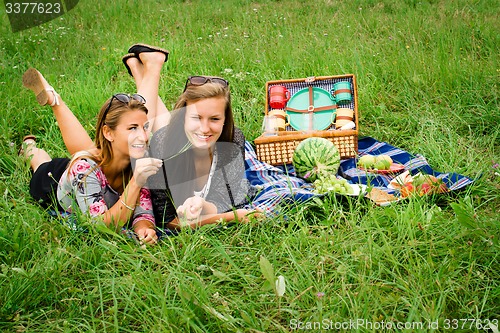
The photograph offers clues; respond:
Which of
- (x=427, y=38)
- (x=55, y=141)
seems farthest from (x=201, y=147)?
(x=427, y=38)

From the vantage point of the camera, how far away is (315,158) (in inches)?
178

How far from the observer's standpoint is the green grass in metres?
2.67

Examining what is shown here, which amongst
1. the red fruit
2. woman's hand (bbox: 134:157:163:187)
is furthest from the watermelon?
Result: woman's hand (bbox: 134:157:163:187)

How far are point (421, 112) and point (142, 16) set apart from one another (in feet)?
13.8

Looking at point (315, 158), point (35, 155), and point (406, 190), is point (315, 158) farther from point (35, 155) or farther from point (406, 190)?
point (35, 155)

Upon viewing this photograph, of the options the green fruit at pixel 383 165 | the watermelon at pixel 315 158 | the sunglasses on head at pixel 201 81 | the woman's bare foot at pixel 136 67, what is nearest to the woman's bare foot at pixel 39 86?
the woman's bare foot at pixel 136 67

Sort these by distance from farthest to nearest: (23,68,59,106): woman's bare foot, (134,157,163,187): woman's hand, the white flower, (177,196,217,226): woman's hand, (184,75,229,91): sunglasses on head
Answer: (23,68,59,106): woman's bare foot → (184,75,229,91): sunglasses on head → (177,196,217,226): woman's hand → (134,157,163,187): woman's hand → the white flower

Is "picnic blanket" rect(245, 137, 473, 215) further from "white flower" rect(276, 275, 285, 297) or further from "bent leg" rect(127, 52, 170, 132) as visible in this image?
"white flower" rect(276, 275, 285, 297)

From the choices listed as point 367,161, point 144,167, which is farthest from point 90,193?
point 367,161

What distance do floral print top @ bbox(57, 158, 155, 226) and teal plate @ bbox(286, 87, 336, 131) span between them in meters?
1.95

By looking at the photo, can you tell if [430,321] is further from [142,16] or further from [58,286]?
[142,16]

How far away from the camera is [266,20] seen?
25.2 ft

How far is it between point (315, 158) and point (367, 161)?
0.46 meters

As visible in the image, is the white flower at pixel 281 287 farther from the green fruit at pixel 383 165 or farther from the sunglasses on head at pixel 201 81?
the green fruit at pixel 383 165
